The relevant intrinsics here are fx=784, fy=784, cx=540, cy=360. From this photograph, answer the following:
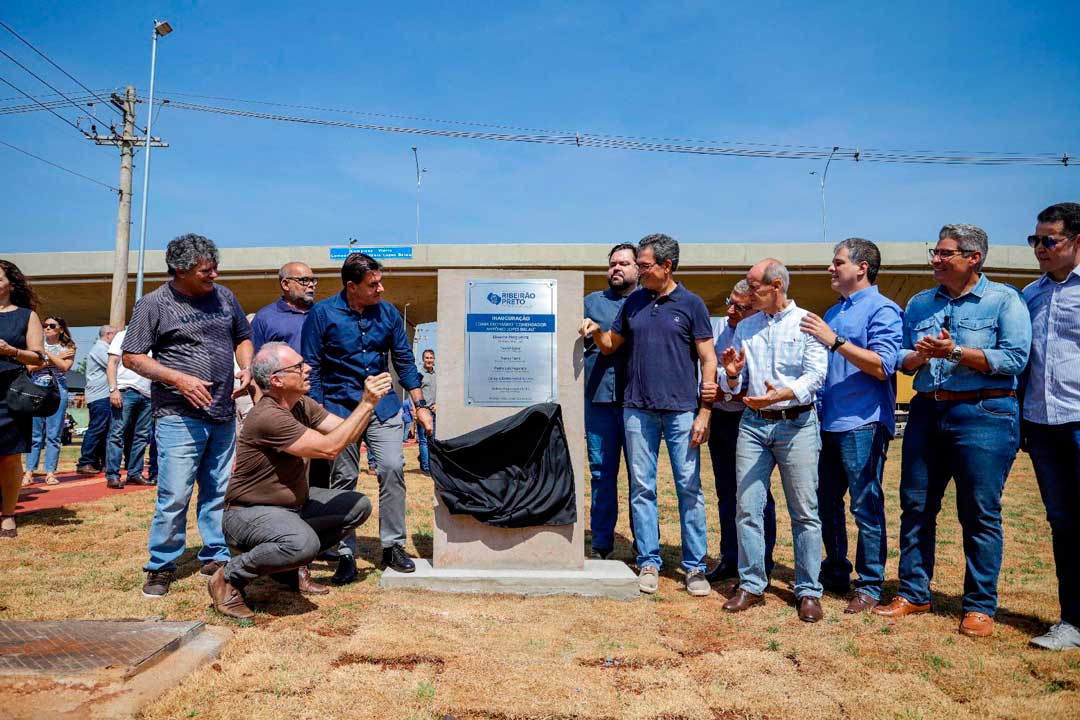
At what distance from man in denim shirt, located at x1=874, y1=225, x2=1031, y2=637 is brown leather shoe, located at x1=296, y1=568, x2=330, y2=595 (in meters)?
3.23

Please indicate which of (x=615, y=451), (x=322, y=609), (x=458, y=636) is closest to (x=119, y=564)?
(x=322, y=609)

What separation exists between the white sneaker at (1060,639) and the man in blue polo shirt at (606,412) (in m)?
2.73

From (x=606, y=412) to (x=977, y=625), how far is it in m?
2.66

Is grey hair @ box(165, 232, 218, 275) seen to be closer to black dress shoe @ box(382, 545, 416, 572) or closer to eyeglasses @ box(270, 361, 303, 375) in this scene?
eyeglasses @ box(270, 361, 303, 375)

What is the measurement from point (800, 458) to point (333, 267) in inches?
1005

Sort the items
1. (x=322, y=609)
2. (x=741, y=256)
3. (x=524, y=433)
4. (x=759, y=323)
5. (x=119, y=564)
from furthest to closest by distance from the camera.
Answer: (x=741, y=256)
(x=119, y=564)
(x=524, y=433)
(x=759, y=323)
(x=322, y=609)

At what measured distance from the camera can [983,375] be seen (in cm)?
417

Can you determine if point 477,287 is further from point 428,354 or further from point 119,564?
point 428,354

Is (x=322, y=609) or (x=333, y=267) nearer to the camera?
(x=322, y=609)

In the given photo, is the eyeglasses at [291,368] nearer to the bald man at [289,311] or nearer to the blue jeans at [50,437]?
the bald man at [289,311]

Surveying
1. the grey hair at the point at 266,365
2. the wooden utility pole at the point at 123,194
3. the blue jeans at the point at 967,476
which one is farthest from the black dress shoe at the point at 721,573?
the wooden utility pole at the point at 123,194

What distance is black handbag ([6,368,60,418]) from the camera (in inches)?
230

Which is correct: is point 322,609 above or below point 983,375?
below

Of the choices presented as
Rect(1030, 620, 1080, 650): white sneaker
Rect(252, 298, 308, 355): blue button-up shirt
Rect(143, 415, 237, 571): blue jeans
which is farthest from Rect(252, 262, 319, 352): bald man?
Rect(1030, 620, 1080, 650): white sneaker
